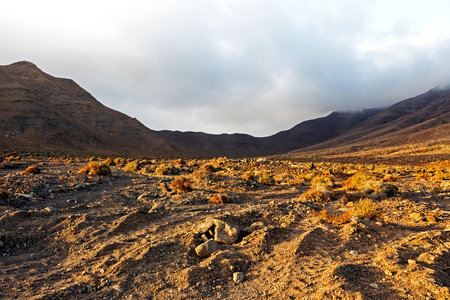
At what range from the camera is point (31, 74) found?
11056 centimetres

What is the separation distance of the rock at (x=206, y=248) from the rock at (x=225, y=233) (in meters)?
0.47

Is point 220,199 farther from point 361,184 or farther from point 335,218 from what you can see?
point 361,184

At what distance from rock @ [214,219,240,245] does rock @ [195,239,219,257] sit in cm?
47

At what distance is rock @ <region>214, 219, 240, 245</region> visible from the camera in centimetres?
693

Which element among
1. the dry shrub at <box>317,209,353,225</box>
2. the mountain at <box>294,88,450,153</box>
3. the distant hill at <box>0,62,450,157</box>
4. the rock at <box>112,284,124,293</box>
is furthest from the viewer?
the mountain at <box>294,88,450,153</box>

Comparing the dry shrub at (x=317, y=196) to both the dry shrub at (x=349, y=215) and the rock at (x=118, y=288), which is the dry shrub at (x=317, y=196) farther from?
the rock at (x=118, y=288)

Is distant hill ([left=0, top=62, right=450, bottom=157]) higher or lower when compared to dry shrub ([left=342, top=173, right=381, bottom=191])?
higher

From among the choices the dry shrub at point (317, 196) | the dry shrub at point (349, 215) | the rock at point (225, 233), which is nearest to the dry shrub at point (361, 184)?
the dry shrub at point (317, 196)

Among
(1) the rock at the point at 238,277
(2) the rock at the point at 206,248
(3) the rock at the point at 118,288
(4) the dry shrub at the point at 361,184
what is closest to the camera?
(3) the rock at the point at 118,288

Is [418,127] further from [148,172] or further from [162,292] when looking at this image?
[162,292]

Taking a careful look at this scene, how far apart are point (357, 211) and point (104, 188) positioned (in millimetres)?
13201

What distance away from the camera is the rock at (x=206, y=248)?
20.4 feet

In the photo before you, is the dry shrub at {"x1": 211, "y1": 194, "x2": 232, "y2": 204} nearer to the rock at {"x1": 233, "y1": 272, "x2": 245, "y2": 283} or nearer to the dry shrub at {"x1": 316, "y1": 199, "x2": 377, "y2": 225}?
the dry shrub at {"x1": 316, "y1": 199, "x2": 377, "y2": 225}

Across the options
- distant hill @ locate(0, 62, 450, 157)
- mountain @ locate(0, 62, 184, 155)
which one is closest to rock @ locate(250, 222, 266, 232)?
distant hill @ locate(0, 62, 450, 157)
